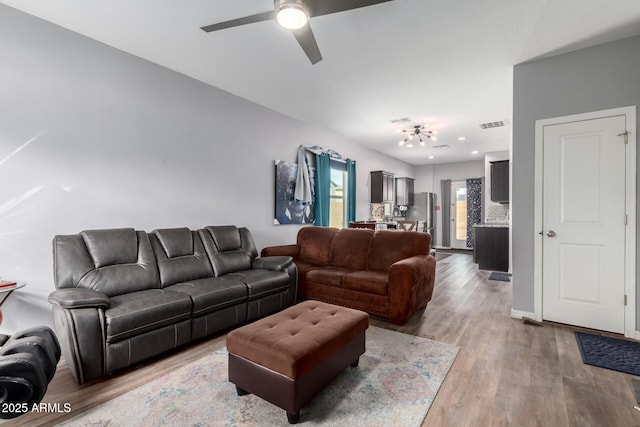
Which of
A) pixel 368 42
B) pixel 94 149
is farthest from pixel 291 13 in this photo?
pixel 94 149

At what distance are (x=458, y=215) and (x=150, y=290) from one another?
8.87m

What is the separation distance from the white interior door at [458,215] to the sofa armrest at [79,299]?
361 inches

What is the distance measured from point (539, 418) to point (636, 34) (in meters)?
3.38

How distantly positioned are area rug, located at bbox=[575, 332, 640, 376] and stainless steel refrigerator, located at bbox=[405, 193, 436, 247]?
20.8 feet

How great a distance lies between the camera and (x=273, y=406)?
180 centimetres

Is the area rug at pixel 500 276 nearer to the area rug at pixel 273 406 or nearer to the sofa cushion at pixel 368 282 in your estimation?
the sofa cushion at pixel 368 282

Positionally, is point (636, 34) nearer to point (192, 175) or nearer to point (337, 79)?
point (337, 79)

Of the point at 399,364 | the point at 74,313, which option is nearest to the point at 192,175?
the point at 74,313

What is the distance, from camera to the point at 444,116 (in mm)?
4867

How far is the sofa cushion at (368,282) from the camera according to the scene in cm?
312

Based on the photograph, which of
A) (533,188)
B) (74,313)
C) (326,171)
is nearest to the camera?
(74,313)

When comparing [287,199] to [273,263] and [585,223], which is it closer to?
[273,263]

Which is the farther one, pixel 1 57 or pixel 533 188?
pixel 533 188

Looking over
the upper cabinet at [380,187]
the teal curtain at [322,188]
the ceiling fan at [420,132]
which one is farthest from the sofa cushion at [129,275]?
the upper cabinet at [380,187]
